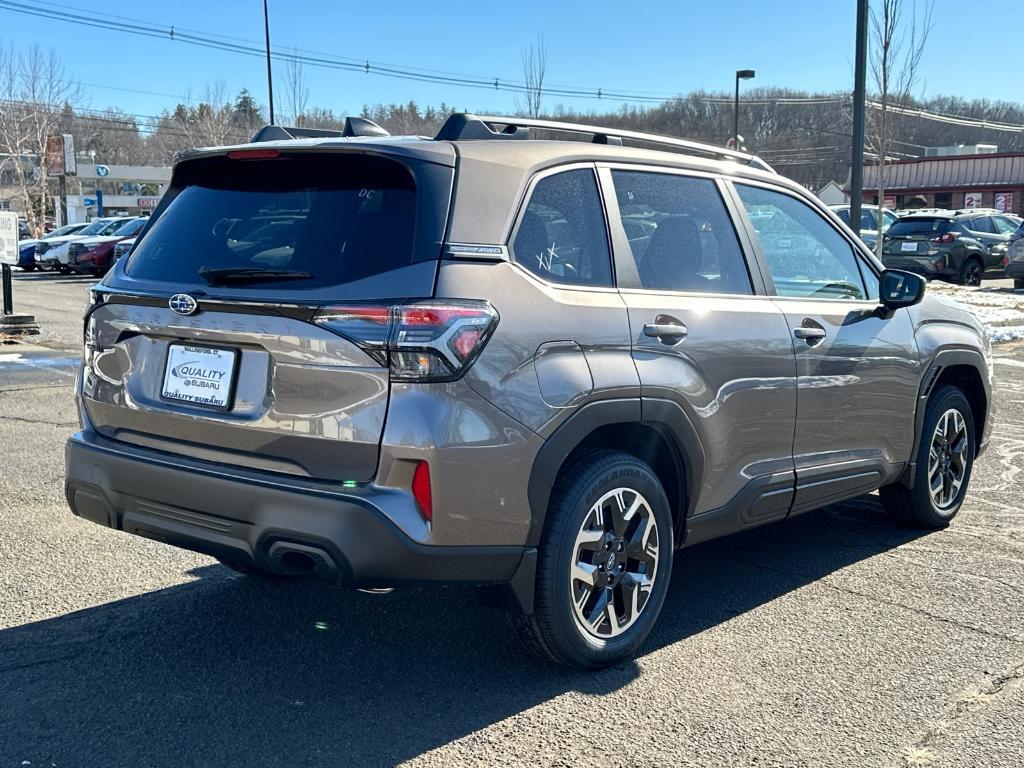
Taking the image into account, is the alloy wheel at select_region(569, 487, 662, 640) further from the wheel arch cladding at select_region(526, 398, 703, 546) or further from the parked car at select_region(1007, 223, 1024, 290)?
the parked car at select_region(1007, 223, 1024, 290)

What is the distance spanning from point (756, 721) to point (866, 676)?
59 centimetres

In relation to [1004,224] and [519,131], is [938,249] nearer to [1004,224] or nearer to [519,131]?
[1004,224]

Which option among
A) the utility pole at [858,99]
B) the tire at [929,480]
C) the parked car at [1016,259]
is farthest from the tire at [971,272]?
the tire at [929,480]

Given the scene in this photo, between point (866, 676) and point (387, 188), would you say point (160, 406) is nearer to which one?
point (387, 188)

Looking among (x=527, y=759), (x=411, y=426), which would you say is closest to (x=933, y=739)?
(x=527, y=759)

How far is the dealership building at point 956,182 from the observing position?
154ft

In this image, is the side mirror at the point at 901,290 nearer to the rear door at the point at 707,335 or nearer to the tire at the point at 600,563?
the rear door at the point at 707,335

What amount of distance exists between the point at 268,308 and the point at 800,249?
2591 millimetres

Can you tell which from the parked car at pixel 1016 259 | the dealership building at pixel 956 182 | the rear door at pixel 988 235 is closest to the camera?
the parked car at pixel 1016 259

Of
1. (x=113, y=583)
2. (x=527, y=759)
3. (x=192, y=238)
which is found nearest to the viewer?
(x=527, y=759)

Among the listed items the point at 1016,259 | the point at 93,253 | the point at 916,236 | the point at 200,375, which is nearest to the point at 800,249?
the point at 200,375

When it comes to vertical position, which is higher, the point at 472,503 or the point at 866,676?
the point at 472,503

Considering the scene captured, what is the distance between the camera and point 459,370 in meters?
3.07

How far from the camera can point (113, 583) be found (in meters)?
4.41
